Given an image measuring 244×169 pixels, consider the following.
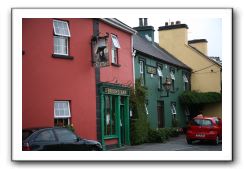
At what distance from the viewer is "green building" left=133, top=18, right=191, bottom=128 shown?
15.3 m

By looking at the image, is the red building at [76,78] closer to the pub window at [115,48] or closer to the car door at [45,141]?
the pub window at [115,48]

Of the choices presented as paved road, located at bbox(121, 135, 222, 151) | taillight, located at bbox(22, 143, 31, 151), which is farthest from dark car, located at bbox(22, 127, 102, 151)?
paved road, located at bbox(121, 135, 222, 151)

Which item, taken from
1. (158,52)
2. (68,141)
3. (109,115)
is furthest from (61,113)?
(158,52)

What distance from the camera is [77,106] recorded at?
1071 centimetres

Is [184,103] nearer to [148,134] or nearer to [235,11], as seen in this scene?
[148,134]

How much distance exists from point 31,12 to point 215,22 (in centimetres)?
→ 361

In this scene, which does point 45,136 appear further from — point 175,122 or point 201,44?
point 175,122

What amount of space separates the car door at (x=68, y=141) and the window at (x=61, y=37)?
2074 mm

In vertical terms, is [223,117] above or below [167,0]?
below

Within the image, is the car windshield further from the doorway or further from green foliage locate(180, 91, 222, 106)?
the doorway

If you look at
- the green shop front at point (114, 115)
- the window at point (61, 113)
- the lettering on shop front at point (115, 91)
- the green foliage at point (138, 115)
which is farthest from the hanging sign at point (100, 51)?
the green foliage at point (138, 115)

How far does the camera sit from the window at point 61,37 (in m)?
9.93

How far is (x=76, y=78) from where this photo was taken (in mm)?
10797

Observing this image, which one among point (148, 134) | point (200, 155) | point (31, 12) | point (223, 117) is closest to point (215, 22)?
point (223, 117)
